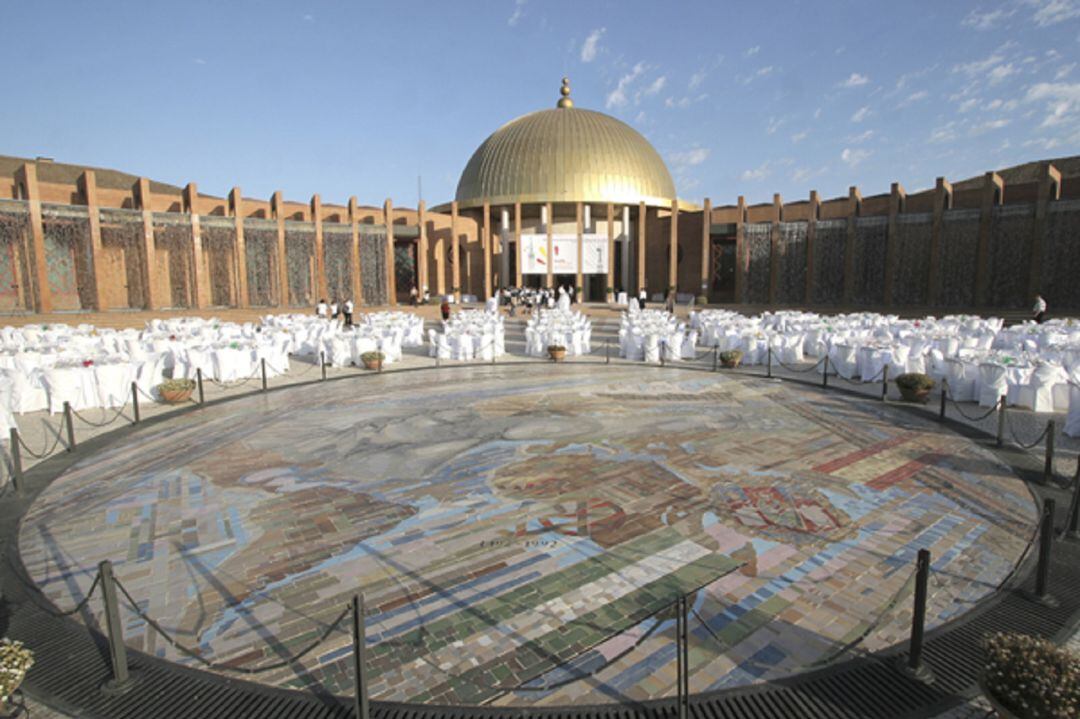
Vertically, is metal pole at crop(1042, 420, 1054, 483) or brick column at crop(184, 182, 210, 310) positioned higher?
brick column at crop(184, 182, 210, 310)

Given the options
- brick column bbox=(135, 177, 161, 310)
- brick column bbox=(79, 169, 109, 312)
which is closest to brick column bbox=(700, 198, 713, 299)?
brick column bbox=(135, 177, 161, 310)

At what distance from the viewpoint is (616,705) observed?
370 centimetres

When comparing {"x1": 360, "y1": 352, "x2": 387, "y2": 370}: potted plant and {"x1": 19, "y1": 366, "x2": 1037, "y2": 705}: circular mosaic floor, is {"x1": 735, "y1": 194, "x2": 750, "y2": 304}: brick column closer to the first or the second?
{"x1": 360, "y1": 352, "x2": 387, "y2": 370}: potted plant

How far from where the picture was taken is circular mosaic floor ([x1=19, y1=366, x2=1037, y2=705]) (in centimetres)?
422

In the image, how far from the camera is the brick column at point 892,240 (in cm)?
3372

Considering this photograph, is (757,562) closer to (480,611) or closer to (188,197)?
(480,611)

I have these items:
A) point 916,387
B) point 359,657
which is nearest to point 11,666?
point 359,657

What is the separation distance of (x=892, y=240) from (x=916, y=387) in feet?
87.4

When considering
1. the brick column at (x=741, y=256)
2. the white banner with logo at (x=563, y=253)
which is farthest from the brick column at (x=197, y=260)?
the brick column at (x=741, y=256)

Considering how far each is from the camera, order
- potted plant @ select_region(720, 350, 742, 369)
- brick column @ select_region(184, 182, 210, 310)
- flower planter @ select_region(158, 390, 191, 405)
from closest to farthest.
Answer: flower planter @ select_region(158, 390, 191, 405) < potted plant @ select_region(720, 350, 742, 369) < brick column @ select_region(184, 182, 210, 310)

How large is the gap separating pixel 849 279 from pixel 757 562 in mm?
35109

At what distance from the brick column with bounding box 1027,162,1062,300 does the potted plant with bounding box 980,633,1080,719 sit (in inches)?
1401

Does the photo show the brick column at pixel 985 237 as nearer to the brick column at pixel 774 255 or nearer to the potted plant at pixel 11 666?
the brick column at pixel 774 255

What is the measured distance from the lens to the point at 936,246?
32.8 meters
